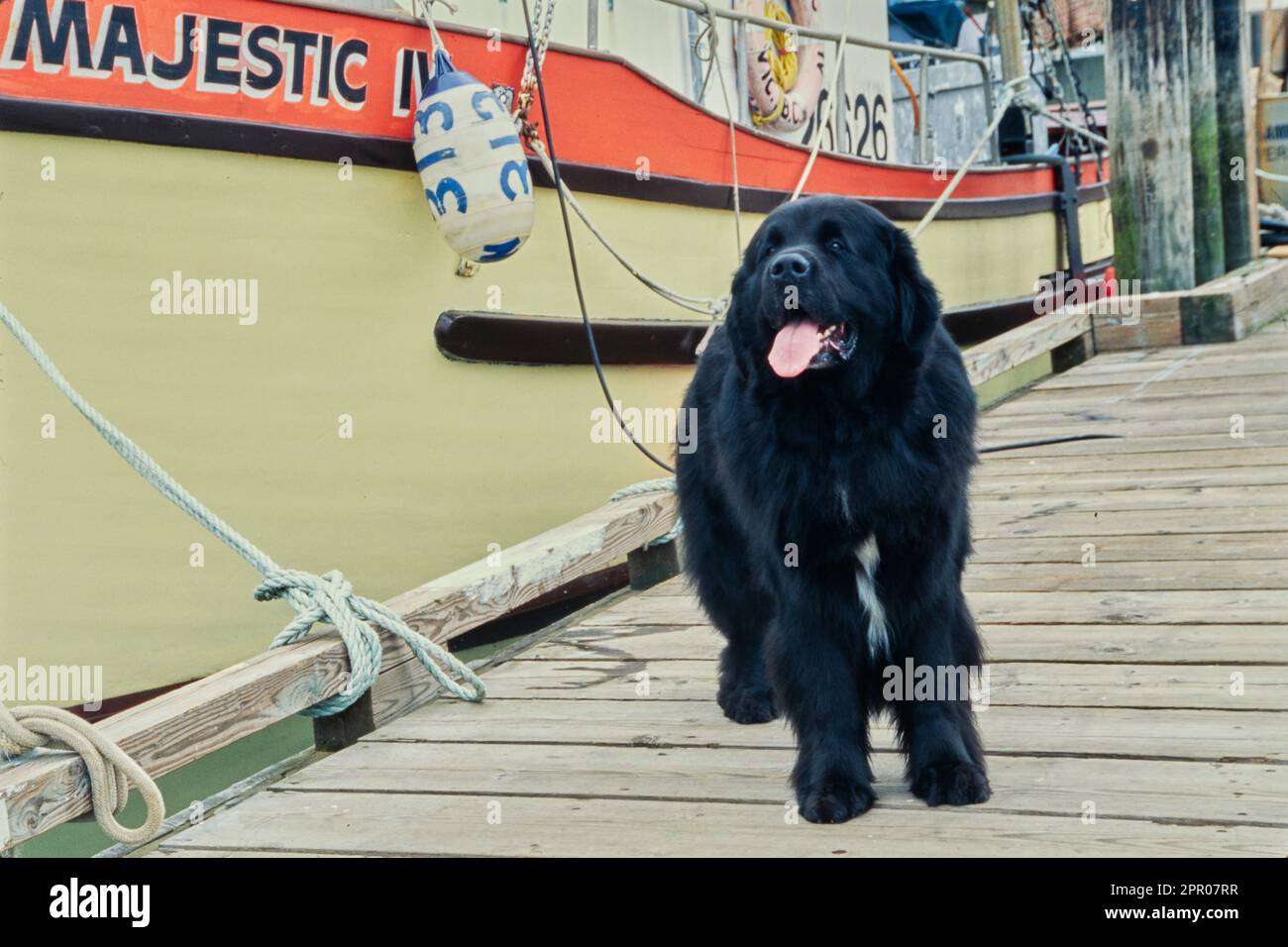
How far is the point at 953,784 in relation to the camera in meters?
2.07

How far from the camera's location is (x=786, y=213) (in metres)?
2.20

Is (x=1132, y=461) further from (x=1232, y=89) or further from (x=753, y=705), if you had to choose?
(x=1232, y=89)

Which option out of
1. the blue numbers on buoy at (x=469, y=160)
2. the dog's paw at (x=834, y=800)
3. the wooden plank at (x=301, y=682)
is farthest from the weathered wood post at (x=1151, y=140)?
the dog's paw at (x=834, y=800)

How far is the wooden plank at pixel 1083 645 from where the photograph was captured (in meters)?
2.71

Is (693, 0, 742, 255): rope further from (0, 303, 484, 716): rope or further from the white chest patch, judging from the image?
the white chest patch

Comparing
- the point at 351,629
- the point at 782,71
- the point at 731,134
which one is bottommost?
the point at 351,629

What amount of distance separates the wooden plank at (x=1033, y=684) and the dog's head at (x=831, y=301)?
78 cm

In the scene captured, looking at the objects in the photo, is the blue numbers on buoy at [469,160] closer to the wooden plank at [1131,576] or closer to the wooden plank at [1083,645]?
the wooden plank at [1083,645]

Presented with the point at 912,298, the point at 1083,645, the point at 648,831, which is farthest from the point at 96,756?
the point at 1083,645

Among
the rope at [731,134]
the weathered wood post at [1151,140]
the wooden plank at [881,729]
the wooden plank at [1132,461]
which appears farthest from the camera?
the weathered wood post at [1151,140]

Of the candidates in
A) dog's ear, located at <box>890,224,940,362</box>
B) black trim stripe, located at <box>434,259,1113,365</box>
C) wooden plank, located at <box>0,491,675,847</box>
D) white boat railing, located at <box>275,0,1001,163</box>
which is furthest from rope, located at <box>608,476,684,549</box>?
dog's ear, located at <box>890,224,940,362</box>

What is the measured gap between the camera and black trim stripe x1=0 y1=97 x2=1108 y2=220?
12.4ft

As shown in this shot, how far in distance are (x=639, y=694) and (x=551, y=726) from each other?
0.83 feet

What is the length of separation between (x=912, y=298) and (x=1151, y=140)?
4.94m
